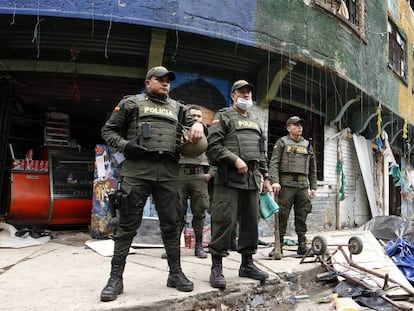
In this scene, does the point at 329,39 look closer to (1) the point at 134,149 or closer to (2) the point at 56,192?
(1) the point at 134,149

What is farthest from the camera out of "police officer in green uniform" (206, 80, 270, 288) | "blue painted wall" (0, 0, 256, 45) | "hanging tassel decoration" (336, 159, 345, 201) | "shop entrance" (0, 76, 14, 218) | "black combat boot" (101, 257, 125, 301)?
"hanging tassel decoration" (336, 159, 345, 201)

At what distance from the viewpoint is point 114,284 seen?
113 inches

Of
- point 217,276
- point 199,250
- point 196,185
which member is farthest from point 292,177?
point 217,276

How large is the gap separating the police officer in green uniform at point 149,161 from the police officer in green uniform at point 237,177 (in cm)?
46

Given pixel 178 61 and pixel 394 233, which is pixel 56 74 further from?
pixel 394 233

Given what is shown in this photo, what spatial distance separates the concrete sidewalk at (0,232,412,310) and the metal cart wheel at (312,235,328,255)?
0.60 feet

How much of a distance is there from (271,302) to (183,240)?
7.60 feet

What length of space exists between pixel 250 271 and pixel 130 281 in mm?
1200

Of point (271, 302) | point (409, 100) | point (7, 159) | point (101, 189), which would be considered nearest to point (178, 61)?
point (101, 189)

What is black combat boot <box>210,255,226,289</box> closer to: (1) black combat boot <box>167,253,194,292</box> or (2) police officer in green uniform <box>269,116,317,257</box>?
(1) black combat boot <box>167,253,194,292</box>

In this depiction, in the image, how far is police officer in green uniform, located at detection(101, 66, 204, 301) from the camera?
117 inches

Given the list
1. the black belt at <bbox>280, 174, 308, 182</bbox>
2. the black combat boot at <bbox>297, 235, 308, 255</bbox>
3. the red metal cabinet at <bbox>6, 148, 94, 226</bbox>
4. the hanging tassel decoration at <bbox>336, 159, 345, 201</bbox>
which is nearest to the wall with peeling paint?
the hanging tassel decoration at <bbox>336, 159, 345, 201</bbox>

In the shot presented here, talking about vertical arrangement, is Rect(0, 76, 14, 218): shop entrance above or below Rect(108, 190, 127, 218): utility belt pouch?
above

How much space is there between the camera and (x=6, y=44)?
5953 mm
